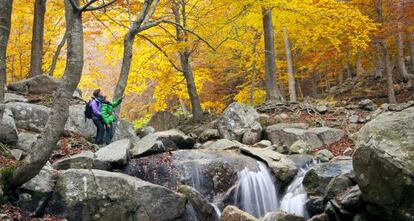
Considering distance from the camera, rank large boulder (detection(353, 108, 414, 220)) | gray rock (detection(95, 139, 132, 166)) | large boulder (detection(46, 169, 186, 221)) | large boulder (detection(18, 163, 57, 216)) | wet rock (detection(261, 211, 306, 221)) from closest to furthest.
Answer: large boulder (detection(353, 108, 414, 220)) < large boulder (detection(18, 163, 57, 216)) < wet rock (detection(261, 211, 306, 221)) < large boulder (detection(46, 169, 186, 221)) < gray rock (detection(95, 139, 132, 166))

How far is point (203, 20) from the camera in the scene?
17906mm

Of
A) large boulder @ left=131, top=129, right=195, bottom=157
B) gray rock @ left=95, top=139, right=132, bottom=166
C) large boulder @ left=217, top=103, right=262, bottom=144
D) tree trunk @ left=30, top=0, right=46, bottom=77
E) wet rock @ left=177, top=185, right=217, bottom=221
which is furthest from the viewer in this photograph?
tree trunk @ left=30, top=0, right=46, bottom=77

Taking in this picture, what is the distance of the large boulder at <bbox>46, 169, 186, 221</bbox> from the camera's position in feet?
27.6

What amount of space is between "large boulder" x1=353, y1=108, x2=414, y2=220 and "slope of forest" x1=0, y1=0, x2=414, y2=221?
2 cm

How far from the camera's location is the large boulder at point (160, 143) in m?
11.5

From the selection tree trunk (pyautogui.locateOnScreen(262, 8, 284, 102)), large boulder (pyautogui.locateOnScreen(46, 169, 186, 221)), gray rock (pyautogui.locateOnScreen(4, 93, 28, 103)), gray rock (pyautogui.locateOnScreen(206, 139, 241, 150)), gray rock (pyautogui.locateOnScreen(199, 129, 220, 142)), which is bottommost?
large boulder (pyautogui.locateOnScreen(46, 169, 186, 221))

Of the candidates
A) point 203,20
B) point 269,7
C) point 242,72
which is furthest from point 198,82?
point 269,7

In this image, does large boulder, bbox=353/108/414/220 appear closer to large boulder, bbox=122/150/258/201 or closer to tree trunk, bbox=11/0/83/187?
large boulder, bbox=122/150/258/201

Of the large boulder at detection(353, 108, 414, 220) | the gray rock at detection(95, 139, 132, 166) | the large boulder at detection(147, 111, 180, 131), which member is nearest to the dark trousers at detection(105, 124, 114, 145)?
the gray rock at detection(95, 139, 132, 166)

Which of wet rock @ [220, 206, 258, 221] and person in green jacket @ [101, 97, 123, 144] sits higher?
person in green jacket @ [101, 97, 123, 144]

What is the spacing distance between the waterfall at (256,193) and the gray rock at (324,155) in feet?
6.55

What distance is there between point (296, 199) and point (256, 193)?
1.10m

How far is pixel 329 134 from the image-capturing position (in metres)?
14.5

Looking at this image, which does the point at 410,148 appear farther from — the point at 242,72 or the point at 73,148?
the point at 242,72
